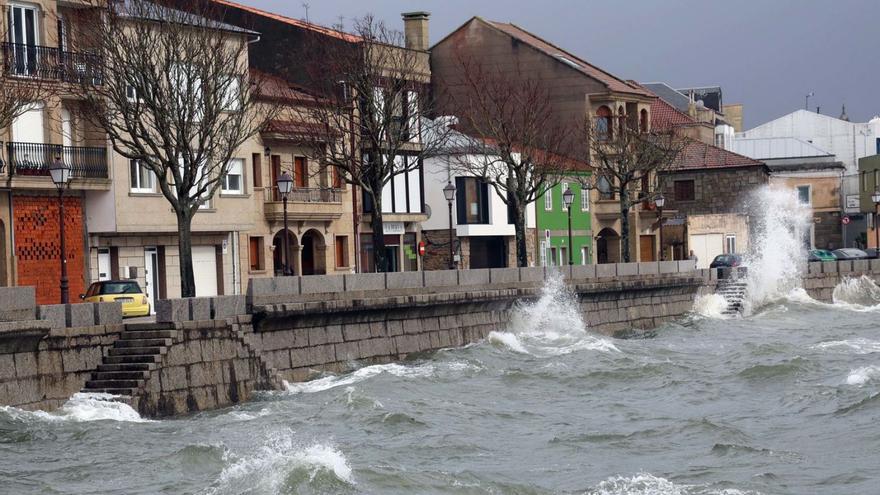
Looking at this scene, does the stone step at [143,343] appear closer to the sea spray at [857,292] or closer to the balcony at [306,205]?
the balcony at [306,205]

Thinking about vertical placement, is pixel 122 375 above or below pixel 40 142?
below

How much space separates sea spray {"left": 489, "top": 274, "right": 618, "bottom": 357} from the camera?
121ft

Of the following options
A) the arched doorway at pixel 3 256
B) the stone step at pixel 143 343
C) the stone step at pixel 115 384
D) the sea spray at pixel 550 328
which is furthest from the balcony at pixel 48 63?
the stone step at pixel 115 384

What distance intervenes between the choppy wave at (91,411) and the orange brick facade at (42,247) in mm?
13755

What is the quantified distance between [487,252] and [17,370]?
137ft

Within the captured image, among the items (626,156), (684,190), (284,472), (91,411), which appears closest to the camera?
(284,472)

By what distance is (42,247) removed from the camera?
37.6 metres

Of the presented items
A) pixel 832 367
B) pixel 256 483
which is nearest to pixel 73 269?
pixel 832 367

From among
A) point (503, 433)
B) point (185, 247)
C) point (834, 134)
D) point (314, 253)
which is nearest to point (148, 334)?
point (503, 433)

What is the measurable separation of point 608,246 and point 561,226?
18.2 feet

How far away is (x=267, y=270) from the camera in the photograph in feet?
154

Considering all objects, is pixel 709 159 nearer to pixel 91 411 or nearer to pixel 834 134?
pixel 834 134

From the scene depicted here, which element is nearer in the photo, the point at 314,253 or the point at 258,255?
the point at 258,255

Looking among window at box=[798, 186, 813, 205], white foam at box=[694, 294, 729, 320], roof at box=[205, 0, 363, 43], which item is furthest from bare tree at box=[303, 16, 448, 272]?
window at box=[798, 186, 813, 205]
